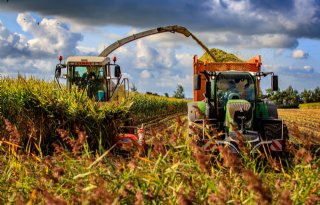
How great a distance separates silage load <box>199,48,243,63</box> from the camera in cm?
2098

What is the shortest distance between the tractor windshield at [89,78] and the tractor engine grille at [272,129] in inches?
233

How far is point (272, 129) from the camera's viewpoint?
1190 centimetres

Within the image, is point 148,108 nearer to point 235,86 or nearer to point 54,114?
point 54,114

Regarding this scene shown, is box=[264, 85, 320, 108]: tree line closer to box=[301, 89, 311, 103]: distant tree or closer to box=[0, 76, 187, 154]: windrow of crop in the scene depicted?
box=[301, 89, 311, 103]: distant tree

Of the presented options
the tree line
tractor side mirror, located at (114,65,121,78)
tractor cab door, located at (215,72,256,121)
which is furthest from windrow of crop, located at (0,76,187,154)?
the tree line

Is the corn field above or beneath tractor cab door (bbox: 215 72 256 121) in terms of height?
beneath

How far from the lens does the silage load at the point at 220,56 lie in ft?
68.8

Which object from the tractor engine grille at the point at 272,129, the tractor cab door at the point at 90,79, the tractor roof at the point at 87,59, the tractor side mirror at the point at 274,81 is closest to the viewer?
the tractor engine grille at the point at 272,129

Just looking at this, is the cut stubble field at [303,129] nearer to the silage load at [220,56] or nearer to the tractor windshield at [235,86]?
the tractor windshield at [235,86]

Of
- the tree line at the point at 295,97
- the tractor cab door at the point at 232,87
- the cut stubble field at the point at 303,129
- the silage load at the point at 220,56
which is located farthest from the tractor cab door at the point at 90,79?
the tree line at the point at 295,97

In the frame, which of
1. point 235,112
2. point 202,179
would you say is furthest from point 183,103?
point 202,179

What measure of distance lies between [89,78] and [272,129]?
662cm

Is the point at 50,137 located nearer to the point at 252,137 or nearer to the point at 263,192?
the point at 252,137

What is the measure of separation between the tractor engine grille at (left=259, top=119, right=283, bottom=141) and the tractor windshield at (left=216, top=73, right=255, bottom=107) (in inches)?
26.6
